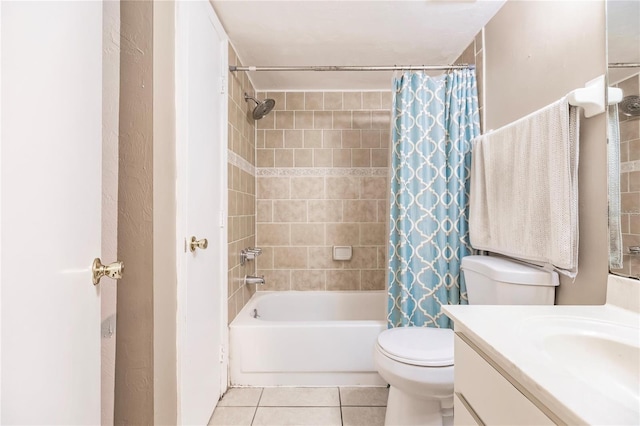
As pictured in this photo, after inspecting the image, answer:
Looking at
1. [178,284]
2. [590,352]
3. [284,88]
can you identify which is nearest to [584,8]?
[590,352]

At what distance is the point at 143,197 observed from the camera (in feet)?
3.23

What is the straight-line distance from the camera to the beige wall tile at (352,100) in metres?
2.77

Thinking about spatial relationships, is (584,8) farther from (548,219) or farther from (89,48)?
(89,48)

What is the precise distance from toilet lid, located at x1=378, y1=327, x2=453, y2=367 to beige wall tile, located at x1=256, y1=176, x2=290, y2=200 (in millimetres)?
1557

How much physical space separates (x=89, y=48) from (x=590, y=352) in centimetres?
134

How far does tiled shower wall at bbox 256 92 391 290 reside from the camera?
277 cm

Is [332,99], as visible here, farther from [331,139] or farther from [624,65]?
[624,65]

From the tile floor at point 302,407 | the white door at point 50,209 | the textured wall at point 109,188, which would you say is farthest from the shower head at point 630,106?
the tile floor at point 302,407

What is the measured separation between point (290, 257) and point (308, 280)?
253 millimetres

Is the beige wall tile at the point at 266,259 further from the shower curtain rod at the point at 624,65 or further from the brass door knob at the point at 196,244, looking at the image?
the shower curtain rod at the point at 624,65

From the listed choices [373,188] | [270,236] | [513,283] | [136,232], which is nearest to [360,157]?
[373,188]

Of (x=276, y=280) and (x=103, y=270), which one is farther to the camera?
(x=276, y=280)

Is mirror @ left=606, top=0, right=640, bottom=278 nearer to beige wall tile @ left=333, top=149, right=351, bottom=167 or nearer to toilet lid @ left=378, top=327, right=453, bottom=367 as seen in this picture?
toilet lid @ left=378, top=327, right=453, bottom=367

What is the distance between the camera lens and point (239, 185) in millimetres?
2234
